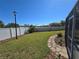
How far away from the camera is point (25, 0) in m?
17.4

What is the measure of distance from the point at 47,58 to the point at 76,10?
3.07 m

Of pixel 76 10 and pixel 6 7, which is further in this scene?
pixel 6 7

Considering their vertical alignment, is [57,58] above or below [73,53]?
below

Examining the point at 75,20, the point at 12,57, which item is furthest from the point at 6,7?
the point at 75,20

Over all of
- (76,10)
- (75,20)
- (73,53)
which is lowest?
(73,53)

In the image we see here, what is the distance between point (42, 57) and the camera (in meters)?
6.68

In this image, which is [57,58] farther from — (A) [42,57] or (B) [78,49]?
(B) [78,49]

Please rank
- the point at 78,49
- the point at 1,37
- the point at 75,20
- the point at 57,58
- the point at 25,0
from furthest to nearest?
the point at 25,0
the point at 1,37
the point at 57,58
the point at 75,20
the point at 78,49

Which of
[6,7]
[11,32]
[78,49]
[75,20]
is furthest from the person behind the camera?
[6,7]

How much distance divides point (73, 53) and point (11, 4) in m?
17.4

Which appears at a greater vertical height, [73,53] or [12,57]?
[73,53]

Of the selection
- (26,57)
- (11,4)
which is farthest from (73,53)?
(11,4)

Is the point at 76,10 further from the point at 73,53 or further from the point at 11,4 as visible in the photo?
the point at 11,4

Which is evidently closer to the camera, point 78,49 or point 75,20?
point 78,49
